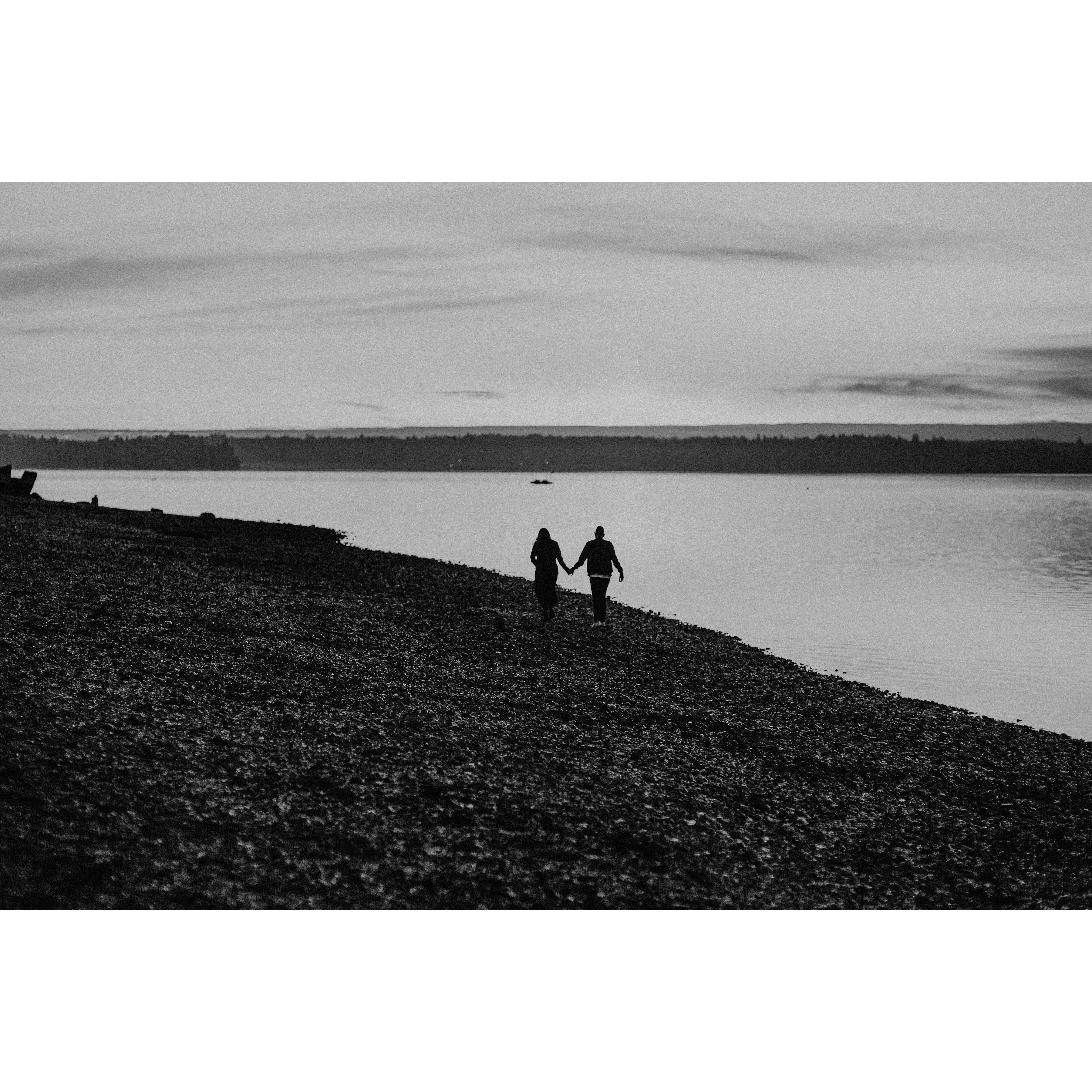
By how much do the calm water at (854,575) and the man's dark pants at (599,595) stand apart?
5.18 meters

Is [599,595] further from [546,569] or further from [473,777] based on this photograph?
[473,777]

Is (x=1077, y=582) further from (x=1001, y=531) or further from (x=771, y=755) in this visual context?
(x=1001, y=531)

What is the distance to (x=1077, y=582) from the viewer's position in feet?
153

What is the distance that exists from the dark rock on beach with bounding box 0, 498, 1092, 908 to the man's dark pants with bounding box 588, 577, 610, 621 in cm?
236

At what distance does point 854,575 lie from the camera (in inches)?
1978

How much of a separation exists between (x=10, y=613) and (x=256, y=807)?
9781 millimetres

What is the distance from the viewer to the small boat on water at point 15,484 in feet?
172

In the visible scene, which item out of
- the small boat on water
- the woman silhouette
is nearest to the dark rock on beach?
the woman silhouette

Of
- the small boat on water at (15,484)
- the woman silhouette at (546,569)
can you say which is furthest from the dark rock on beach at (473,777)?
the small boat on water at (15,484)

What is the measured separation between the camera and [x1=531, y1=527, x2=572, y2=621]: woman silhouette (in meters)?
22.5

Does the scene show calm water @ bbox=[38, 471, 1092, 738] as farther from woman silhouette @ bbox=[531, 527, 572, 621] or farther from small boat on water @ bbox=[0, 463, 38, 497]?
small boat on water @ bbox=[0, 463, 38, 497]

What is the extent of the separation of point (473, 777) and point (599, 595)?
1235cm

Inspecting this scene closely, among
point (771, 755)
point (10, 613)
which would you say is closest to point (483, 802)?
point (771, 755)

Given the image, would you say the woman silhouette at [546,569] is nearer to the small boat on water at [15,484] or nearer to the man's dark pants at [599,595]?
the man's dark pants at [599,595]
